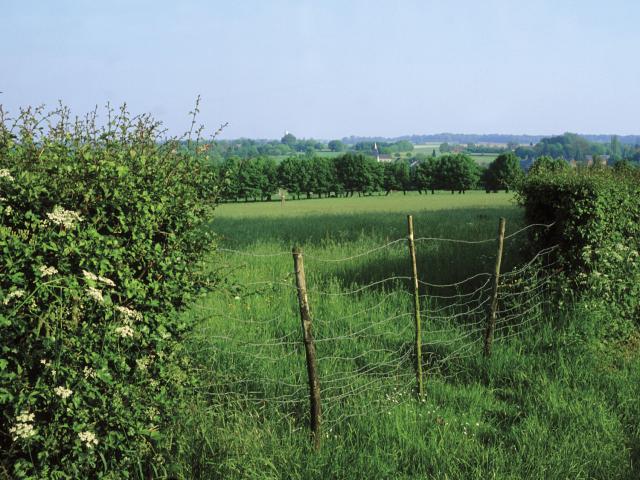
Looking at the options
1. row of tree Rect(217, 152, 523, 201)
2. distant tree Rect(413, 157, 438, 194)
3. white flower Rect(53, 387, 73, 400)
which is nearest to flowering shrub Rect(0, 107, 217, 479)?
white flower Rect(53, 387, 73, 400)

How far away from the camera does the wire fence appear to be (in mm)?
6863

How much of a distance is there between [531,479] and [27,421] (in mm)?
4307

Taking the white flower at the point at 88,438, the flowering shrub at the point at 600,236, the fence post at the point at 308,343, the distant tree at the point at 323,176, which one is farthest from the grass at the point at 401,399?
the distant tree at the point at 323,176

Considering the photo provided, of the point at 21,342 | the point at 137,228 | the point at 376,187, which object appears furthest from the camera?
the point at 376,187

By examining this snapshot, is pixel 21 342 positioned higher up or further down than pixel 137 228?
further down

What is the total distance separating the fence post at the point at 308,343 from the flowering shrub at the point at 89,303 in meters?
0.96

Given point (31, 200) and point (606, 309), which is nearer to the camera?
point (31, 200)

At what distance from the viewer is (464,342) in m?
9.37

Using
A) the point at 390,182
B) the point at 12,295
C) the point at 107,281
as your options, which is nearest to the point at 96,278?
the point at 107,281

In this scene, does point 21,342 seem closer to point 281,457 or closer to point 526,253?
point 281,457

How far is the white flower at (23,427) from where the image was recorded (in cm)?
429

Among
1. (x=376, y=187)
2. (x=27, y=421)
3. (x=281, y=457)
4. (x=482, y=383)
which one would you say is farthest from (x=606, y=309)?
(x=376, y=187)

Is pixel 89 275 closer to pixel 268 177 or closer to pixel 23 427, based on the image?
pixel 23 427

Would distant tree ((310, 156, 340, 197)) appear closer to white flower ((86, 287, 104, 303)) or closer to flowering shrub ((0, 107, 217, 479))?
flowering shrub ((0, 107, 217, 479))
